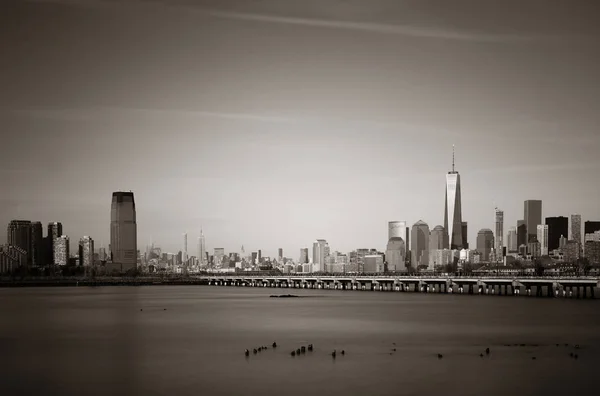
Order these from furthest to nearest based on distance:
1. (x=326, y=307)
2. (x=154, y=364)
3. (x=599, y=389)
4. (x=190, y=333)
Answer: (x=326, y=307) → (x=190, y=333) → (x=154, y=364) → (x=599, y=389)

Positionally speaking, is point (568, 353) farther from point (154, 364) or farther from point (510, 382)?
point (154, 364)

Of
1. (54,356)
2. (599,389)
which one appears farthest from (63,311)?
(599,389)

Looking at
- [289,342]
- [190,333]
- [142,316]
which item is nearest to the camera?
[289,342]

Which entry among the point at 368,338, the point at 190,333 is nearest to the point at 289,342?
Answer: the point at 368,338

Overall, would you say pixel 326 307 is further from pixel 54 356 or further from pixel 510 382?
pixel 510 382

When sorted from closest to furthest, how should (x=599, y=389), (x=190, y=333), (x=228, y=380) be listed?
1. (x=599, y=389)
2. (x=228, y=380)
3. (x=190, y=333)

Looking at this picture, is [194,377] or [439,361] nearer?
[194,377]
